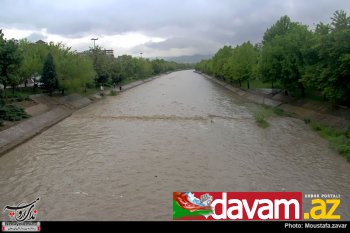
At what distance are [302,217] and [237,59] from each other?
49.4m

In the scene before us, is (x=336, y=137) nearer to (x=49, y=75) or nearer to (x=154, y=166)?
(x=154, y=166)

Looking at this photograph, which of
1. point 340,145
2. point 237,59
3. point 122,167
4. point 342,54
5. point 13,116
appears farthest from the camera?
point 237,59

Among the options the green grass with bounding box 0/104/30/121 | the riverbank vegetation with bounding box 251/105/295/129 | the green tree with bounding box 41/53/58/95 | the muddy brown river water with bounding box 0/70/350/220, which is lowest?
the muddy brown river water with bounding box 0/70/350/220

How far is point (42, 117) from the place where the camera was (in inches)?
1243

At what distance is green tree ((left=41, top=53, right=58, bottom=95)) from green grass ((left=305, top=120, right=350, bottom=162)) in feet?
97.5

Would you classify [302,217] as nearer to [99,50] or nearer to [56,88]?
[56,88]

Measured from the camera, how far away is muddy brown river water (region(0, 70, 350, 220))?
45.1 feet

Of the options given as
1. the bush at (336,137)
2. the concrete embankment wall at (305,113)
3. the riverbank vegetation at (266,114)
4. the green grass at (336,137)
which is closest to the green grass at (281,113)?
the riverbank vegetation at (266,114)

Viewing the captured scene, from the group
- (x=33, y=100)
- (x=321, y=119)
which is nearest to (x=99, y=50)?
(x=33, y=100)

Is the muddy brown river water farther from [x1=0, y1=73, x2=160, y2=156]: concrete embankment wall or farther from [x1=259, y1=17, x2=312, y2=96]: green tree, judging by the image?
[x1=259, y1=17, x2=312, y2=96]: green tree

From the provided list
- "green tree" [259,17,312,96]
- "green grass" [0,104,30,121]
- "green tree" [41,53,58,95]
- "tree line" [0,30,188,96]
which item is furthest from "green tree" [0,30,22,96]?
"green tree" [259,17,312,96]

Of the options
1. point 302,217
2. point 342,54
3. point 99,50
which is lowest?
point 302,217

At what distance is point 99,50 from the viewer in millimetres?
63281

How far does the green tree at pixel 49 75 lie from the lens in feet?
131
